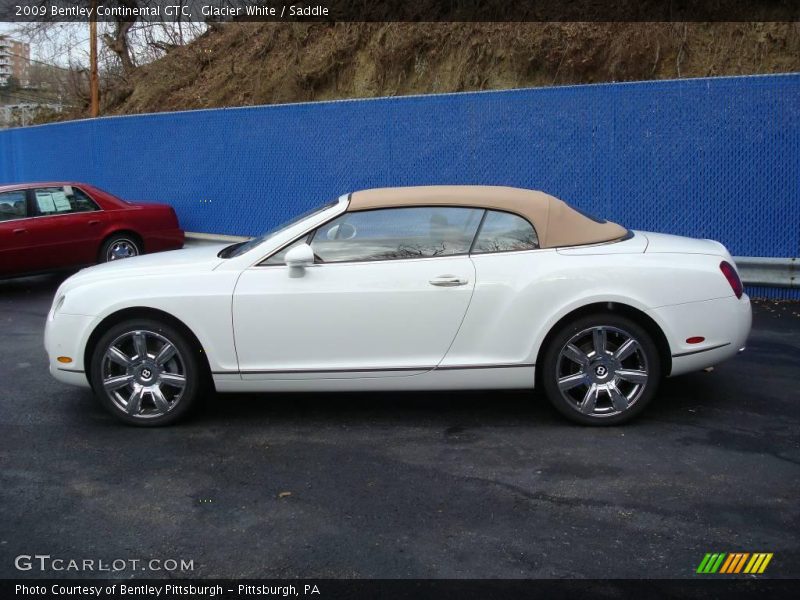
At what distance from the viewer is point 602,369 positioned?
17.2 feet

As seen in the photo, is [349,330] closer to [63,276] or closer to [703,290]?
[703,290]

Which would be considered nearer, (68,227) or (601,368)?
(601,368)

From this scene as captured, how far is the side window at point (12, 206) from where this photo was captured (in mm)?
11281

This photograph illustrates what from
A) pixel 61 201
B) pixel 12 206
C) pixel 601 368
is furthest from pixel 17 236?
pixel 601 368

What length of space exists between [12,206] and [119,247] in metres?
1.47

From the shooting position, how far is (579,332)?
521 centimetres

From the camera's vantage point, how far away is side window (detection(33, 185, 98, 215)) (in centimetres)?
1155

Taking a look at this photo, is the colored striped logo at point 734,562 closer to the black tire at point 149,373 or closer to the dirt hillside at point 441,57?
the black tire at point 149,373

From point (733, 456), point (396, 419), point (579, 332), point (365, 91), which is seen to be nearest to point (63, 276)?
point (365, 91)

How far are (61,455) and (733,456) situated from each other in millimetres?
3924

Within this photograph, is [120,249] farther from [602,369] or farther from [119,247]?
[602,369]

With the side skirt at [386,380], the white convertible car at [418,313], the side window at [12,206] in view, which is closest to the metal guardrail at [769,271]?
Answer: the white convertible car at [418,313]

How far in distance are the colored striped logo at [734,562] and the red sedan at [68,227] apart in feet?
32.5
